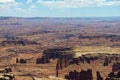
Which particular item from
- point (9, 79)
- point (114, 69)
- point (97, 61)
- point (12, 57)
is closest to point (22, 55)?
point (12, 57)

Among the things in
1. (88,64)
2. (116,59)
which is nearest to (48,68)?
(88,64)

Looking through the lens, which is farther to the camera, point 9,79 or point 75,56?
point 75,56

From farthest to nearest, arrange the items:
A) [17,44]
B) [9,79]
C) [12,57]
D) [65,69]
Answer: [17,44] → [12,57] → [65,69] → [9,79]

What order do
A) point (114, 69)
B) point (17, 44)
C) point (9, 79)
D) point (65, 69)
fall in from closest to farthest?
point (9, 79) < point (114, 69) < point (65, 69) < point (17, 44)

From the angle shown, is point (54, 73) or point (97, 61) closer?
point (54, 73)

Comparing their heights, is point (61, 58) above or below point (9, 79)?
below

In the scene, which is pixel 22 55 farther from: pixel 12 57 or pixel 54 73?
pixel 54 73

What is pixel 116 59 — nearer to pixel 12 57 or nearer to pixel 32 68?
pixel 32 68

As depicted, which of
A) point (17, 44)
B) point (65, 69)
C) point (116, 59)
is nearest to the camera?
point (65, 69)

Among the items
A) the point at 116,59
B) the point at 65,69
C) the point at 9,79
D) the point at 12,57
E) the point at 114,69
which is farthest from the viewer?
the point at 12,57
